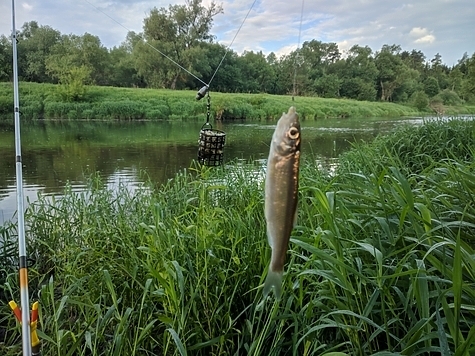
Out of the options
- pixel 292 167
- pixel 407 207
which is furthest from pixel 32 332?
pixel 407 207

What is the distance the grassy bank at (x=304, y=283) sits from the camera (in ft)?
5.73

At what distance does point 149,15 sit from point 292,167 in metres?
44.3

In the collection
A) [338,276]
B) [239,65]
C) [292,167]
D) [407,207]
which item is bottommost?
[338,276]

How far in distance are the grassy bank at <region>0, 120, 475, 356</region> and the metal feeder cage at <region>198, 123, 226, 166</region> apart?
129 cm

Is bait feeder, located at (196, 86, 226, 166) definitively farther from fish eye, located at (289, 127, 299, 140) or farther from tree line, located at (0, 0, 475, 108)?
tree line, located at (0, 0, 475, 108)

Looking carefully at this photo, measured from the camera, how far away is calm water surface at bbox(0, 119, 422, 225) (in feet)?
33.9

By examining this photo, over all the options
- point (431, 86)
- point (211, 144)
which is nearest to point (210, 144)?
point (211, 144)

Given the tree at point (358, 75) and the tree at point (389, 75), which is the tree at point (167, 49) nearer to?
the tree at point (358, 75)

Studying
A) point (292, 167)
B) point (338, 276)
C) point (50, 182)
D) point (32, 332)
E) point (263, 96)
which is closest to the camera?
point (292, 167)

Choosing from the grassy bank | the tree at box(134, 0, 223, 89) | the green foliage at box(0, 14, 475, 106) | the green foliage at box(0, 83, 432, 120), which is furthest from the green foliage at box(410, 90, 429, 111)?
the grassy bank

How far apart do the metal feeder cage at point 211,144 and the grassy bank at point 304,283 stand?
1.29 metres

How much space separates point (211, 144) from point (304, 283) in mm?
2732

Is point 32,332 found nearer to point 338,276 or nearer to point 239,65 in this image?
point 338,276

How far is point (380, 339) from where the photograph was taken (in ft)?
6.70
